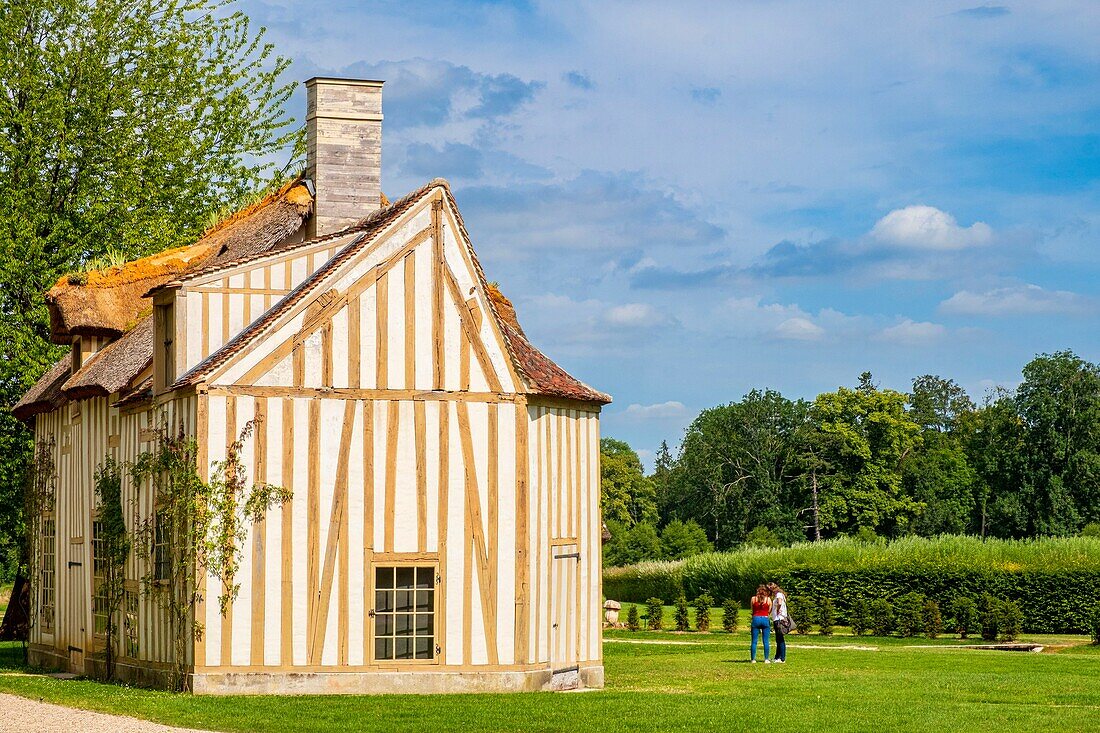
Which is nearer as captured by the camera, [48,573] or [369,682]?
[369,682]

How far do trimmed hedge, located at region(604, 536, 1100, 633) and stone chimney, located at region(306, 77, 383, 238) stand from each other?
22.3 metres

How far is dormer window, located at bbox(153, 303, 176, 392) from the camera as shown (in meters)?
20.3

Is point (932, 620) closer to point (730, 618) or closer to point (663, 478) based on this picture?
point (730, 618)

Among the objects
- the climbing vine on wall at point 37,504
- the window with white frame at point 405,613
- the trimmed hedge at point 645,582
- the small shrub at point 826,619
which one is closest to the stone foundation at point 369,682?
the window with white frame at point 405,613

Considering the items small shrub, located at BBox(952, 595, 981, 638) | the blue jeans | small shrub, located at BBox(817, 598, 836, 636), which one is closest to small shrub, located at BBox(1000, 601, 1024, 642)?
small shrub, located at BBox(952, 595, 981, 638)

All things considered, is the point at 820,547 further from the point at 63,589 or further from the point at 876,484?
the point at 876,484

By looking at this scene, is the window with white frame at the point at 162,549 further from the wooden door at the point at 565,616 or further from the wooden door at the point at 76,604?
the wooden door at the point at 565,616

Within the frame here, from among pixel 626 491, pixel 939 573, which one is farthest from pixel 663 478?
pixel 939 573

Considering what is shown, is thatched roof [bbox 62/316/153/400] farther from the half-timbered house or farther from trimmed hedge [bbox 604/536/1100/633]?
trimmed hedge [bbox 604/536/1100/633]

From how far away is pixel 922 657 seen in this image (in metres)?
27.1

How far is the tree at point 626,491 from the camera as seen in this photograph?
284 ft

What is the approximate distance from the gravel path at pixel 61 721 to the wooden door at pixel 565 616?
6480 mm

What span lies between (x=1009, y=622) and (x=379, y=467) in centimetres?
2154

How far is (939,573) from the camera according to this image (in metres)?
39.7
